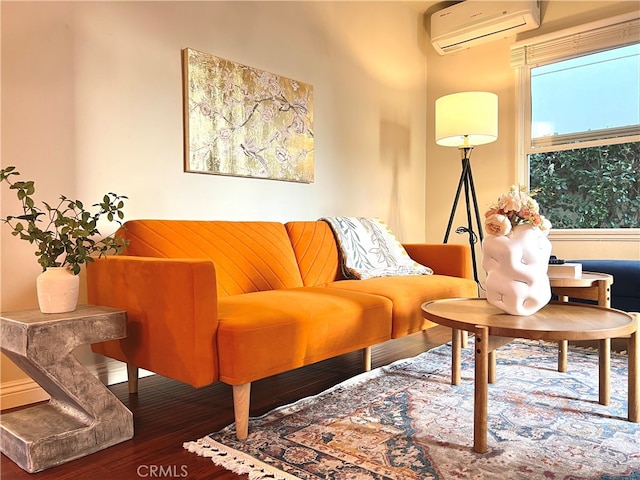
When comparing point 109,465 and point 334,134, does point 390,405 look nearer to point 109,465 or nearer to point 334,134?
Answer: point 109,465

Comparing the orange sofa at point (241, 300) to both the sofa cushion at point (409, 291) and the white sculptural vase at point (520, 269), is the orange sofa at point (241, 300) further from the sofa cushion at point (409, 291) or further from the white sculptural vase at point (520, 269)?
the white sculptural vase at point (520, 269)

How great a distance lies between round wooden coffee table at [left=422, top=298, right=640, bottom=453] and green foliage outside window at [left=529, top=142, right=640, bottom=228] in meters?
1.90

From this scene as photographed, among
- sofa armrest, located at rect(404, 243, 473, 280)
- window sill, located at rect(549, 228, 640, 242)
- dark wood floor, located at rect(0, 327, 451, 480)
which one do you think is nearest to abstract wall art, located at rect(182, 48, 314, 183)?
sofa armrest, located at rect(404, 243, 473, 280)

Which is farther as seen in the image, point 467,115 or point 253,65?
point 467,115

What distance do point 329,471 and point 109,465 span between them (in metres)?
0.68

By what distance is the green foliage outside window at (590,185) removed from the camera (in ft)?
11.6

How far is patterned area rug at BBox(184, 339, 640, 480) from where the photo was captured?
4.54 ft

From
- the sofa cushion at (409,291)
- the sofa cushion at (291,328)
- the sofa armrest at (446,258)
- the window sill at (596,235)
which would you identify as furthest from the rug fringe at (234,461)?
the window sill at (596,235)

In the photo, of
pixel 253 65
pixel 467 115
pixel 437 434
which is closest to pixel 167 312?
pixel 437 434

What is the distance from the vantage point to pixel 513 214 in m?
1.76

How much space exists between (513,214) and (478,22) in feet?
9.50

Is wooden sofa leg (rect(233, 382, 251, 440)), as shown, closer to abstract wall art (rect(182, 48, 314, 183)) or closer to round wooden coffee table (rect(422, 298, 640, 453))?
round wooden coffee table (rect(422, 298, 640, 453))

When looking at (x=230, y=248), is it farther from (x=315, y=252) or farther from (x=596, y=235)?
(x=596, y=235)

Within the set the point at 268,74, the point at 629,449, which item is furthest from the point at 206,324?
the point at 268,74
